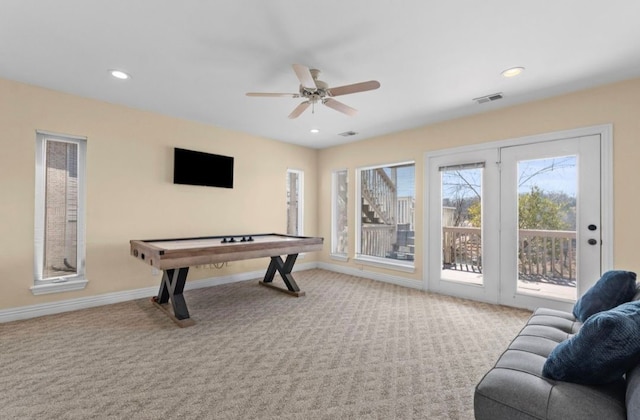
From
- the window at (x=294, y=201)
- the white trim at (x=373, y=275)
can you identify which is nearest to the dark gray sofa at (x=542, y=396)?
the white trim at (x=373, y=275)

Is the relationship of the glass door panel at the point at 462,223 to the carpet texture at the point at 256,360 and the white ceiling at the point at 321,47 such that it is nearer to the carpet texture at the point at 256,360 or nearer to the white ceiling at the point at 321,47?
the carpet texture at the point at 256,360

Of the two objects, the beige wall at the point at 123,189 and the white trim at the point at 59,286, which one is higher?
the beige wall at the point at 123,189

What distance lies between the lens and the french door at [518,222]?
10.3ft

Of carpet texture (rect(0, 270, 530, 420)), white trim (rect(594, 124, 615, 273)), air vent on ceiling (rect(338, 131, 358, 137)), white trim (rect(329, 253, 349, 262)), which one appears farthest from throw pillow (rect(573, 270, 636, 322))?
white trim (rect(329, 253, 349, 262))

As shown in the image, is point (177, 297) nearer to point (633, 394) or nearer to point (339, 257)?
point (339, 257)

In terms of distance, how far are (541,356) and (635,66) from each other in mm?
2839

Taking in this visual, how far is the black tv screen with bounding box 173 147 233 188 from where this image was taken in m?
4.19

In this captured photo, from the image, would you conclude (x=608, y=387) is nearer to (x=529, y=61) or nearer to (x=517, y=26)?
(x=517, y=26)

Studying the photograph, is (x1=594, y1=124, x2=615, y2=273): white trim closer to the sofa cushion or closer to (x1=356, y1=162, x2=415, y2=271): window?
(x1=356, y1=162, x2=415, y2=271): window

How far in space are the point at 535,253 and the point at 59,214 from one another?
5507 mm

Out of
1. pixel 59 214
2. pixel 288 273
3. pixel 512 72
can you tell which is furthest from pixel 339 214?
pixel 59 214

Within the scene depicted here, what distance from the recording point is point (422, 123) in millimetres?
4344

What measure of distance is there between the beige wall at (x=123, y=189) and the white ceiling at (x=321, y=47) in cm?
33

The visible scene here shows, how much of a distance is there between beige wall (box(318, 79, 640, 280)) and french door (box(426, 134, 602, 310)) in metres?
0.15
